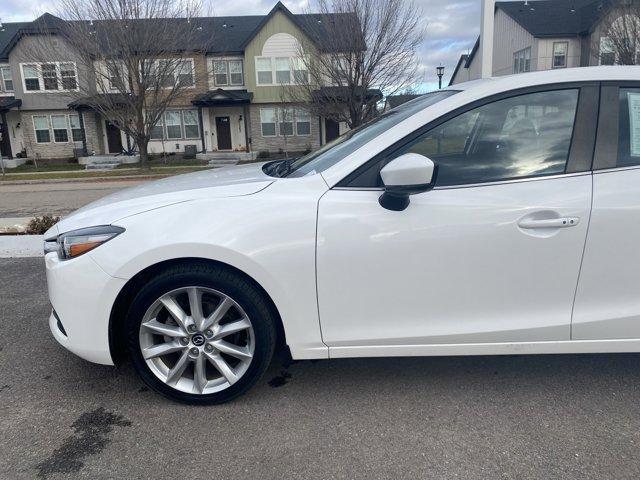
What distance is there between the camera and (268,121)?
2994 cm

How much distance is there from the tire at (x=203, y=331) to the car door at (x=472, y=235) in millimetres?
369

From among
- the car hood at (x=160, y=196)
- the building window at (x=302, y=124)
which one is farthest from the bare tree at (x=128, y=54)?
the car hood at (x=160, y=196)

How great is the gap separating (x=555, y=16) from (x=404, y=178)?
34.3 meters

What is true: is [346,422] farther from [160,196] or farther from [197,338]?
[160,196]

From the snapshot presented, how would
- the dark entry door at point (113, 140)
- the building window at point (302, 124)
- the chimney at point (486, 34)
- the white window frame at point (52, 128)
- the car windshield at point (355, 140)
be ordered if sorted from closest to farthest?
1. the car windshield at point (355, 140)
2. the chimney at point (486, 34)
3. the building window at point (302, 124)
4. the white window frame at point (52, 128)
5. the dark entry door at point (113, 140)

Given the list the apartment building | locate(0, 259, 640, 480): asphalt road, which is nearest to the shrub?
locate(0, 259, 640, 480): asphalt road

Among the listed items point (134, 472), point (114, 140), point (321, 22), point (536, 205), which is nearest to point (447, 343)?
point (536, 205)

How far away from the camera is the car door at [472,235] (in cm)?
262

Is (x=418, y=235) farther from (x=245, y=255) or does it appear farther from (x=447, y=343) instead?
(x=245, y=255)

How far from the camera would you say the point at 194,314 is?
278cm

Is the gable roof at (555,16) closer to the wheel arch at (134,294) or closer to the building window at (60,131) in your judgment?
the building window at (60,131)

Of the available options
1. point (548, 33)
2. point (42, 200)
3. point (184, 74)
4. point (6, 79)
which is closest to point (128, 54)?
point (184, 74)

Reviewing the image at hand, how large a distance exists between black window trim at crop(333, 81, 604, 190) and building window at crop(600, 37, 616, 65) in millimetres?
22590

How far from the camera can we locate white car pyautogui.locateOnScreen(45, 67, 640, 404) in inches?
103
